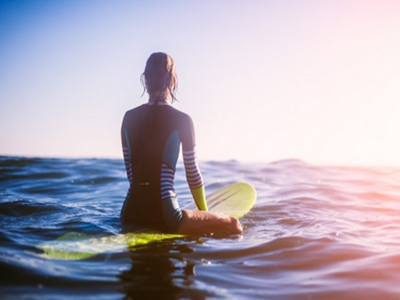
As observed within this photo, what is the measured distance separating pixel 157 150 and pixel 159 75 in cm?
81

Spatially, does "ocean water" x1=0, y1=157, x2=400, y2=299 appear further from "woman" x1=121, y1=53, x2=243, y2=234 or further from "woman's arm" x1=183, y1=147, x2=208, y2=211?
"woman's arm" x1=183, y1=147, x2=208, y2=211

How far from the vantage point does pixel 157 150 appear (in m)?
4.04

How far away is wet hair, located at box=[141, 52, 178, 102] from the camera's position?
13.4ft

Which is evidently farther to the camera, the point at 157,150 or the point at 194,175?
the point at 194,175

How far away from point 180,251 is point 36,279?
138cm

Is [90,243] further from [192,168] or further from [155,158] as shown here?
[192,168]

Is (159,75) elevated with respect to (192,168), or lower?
elevated

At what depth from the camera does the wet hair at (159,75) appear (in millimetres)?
4086

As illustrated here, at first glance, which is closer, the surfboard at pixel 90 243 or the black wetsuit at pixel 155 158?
the surfboard at pixel 90 243

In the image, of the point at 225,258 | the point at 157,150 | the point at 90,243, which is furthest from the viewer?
the point at 157,150

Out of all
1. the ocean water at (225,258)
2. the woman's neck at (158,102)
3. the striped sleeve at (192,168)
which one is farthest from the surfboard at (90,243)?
the woman's neck at (158,102)

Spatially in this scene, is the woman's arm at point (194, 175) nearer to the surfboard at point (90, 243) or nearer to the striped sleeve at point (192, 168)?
the striped sleeve at point (192, 168)

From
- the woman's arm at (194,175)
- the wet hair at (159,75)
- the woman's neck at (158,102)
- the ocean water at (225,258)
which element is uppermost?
the wet hair at (159,75)

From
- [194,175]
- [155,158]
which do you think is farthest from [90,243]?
[194,175]
